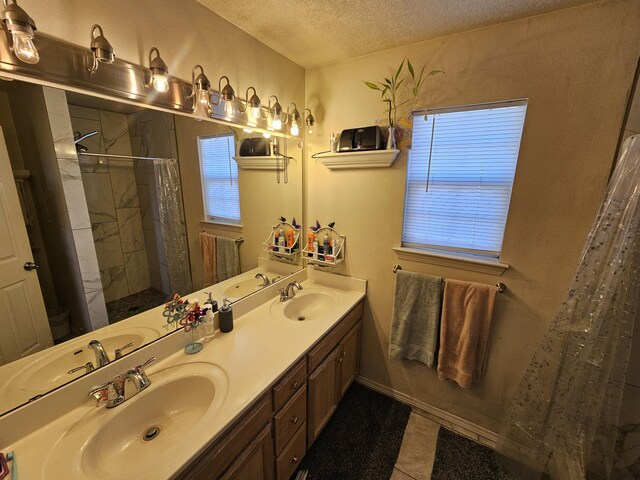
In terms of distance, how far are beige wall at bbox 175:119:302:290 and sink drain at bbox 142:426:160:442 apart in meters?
0.61

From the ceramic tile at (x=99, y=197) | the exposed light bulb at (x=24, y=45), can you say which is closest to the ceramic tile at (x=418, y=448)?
the ceramic tile at (x=99, y=197)

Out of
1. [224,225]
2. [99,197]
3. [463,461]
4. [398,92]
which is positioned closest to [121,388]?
[99,197]

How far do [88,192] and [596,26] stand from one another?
7.31 feet

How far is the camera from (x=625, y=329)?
1119 millimetres

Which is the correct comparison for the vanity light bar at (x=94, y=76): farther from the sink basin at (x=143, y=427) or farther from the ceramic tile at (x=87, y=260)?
the sink basin at (x=143, y=427)

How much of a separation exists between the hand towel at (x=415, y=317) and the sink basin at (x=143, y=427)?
3.84 feet

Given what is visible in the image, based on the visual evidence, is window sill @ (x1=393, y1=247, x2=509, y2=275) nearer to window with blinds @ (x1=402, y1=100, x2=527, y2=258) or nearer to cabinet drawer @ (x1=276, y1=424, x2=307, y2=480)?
window with blinds @ (x1=402, y1=100, x2=527, y2=258)

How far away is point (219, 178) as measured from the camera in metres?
1.50

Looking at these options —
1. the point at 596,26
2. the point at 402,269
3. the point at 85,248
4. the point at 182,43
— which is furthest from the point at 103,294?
the point at 596,26

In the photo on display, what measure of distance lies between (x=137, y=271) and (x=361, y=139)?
1415 millimetres

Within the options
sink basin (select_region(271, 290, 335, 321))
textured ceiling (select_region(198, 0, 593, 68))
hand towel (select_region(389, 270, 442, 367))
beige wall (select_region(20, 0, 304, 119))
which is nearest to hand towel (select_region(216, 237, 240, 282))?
sink basin (select_region(271, 290, 335, 321))

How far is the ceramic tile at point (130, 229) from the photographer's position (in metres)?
1.08

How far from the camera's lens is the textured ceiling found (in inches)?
47.4

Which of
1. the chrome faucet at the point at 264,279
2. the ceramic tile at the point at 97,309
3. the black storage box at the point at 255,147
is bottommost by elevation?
the chrome faucet at the point at 264,279
